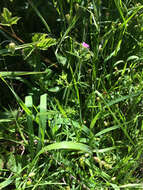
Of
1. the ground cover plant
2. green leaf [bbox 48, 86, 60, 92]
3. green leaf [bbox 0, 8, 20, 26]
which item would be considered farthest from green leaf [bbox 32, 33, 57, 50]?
green leaf [bbox 48, 86, 60, 92]

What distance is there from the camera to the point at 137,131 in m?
1.10

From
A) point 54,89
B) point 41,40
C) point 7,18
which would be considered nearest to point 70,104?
point 54,89

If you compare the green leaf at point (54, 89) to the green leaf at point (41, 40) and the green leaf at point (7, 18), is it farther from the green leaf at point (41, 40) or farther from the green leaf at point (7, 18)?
the green leaf at point (7, 18)

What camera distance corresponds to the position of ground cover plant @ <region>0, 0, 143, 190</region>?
0.99 m

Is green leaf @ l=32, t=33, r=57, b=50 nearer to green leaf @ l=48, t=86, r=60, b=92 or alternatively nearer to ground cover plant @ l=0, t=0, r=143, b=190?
ground cover plant @ l=0, t=0, r=143, b=190

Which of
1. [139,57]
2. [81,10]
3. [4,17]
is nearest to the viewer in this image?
[4,17]

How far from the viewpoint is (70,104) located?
1.20m

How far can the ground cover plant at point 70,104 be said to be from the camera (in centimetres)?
99

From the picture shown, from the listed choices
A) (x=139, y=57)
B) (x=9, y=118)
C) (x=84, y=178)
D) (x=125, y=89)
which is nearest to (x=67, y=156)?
(x=84, y=178)

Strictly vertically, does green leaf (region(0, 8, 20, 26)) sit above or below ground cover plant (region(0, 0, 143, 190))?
above

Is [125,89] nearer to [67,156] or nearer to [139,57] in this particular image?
[139,57]

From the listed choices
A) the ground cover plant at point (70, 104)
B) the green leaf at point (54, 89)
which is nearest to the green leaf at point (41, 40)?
the ground cover plant at point (70, 104)

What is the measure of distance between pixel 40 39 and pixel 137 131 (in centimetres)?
68

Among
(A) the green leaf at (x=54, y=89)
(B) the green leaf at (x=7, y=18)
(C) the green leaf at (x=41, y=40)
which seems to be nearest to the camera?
(B) the green leaf at (x=7, y=18)
